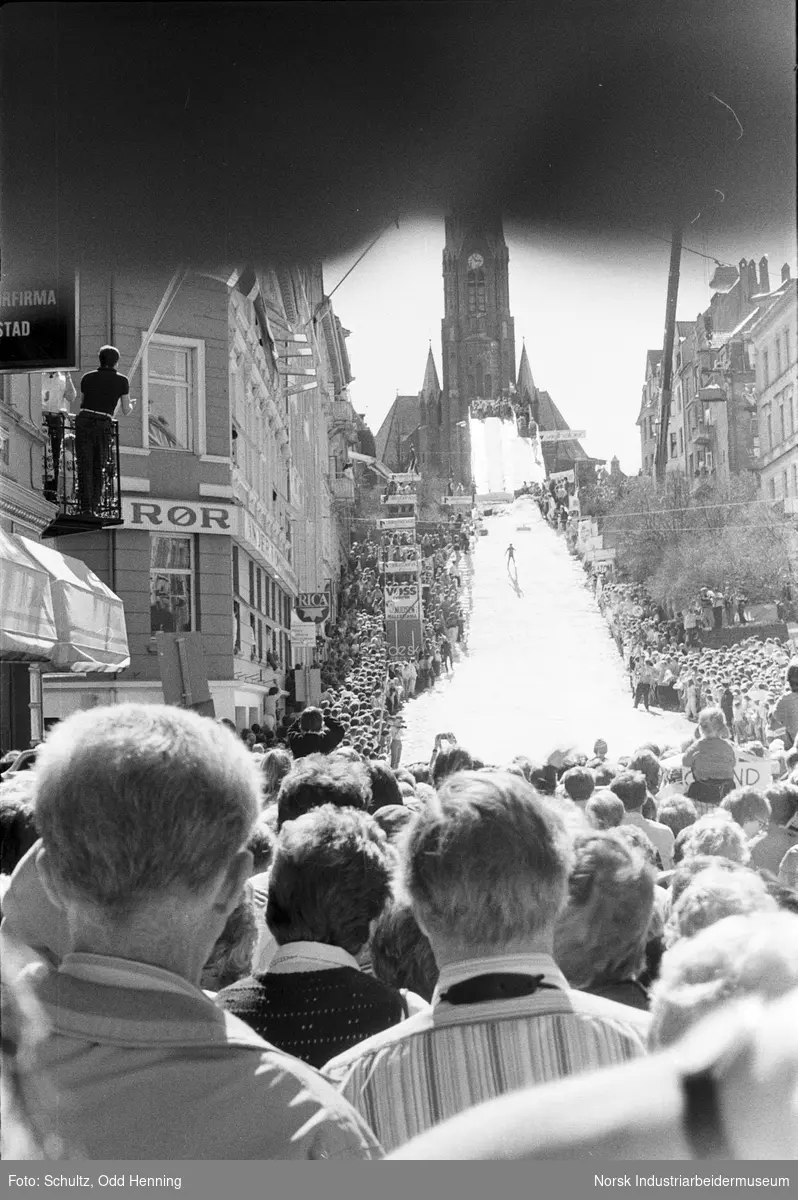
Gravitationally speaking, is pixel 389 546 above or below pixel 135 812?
above

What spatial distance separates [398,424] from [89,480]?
106 cm

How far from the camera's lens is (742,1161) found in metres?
1.45

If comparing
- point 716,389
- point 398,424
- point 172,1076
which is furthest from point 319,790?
→ point 172,1076

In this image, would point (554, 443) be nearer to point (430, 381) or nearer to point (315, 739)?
point (430, 381)

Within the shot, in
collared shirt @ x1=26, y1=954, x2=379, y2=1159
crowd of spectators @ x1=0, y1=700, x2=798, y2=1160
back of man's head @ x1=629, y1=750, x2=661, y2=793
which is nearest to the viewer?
crowd of spectators @ x1=0, y1=700, x2=798, y2=1160

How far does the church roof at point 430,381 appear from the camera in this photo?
4422mm

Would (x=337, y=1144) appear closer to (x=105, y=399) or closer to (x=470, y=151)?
(x=105, y=399)

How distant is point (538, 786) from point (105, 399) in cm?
192

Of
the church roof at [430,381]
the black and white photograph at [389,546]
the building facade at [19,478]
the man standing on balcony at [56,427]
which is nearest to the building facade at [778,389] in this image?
the black and white photograph at [389,546]

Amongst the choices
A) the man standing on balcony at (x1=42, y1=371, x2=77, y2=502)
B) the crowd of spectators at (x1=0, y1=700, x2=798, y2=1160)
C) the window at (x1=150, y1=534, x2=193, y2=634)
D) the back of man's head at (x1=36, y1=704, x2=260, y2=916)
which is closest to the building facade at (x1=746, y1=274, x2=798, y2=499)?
the crowd of spectators at (x1=0, y1=700, x2=798, y2=1160)

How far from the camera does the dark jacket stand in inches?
192

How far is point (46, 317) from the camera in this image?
4.18 m

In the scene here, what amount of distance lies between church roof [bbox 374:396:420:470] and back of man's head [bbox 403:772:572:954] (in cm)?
234

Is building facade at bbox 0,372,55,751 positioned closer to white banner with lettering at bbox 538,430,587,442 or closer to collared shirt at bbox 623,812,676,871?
white banner with lettering at bbox 538,430,587,442
